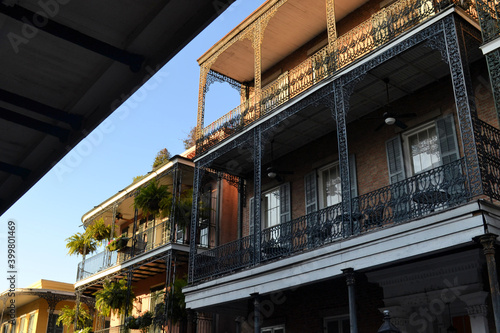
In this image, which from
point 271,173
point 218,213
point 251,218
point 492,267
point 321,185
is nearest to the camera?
point 492,267

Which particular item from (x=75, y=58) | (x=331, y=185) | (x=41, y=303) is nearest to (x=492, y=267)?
(x=331, y=185)

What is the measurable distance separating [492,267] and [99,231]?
17.3 meters

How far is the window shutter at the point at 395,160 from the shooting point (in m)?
12.3

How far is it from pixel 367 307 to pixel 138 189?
34.7 feet

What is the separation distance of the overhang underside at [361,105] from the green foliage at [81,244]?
8.70 meters

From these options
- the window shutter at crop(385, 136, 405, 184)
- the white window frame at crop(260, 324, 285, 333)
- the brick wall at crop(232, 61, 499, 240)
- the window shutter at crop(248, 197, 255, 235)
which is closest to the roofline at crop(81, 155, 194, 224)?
the window shutter at crop(248, 197, 255, 235)

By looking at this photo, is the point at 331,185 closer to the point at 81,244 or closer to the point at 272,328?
the point at 272,328

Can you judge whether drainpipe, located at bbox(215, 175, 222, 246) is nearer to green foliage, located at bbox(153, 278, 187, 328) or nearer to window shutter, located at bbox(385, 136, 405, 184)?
green foliage, located at bbox(153, 278, 187, 328)

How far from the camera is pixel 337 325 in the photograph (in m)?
13.1

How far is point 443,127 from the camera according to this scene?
38.6 feet

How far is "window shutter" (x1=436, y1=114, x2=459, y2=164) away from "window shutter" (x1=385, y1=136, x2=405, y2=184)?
1.03 meters

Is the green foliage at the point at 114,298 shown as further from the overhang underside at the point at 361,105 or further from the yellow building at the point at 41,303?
the yellow building at the point at 41,303

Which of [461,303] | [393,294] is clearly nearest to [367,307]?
[393,294]

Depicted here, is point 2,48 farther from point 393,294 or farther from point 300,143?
point 300,143
